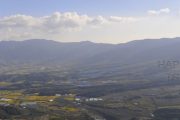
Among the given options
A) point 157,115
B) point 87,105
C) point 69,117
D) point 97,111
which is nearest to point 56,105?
point 87,105

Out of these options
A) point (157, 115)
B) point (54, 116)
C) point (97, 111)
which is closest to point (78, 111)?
point (97, 111)

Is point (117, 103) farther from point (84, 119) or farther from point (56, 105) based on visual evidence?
point (84, 119)

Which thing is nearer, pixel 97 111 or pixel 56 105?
pixel 97 111

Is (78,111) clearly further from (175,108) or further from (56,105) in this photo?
(175,108)

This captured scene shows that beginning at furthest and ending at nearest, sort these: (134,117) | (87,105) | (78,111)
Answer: (87,105)
(78,111)
(134,117)

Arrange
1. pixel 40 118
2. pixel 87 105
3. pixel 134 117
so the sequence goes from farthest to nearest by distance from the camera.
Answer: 1. pixel 87 105
2. pixel 134 117
3. pixel 40 118

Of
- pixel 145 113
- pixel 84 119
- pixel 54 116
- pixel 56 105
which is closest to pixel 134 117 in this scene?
pixel 145 113

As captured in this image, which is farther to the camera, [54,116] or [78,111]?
[78,111]

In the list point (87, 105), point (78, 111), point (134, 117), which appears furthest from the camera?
point (87, 105)

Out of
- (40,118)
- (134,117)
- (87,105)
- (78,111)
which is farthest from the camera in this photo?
(87,105)
